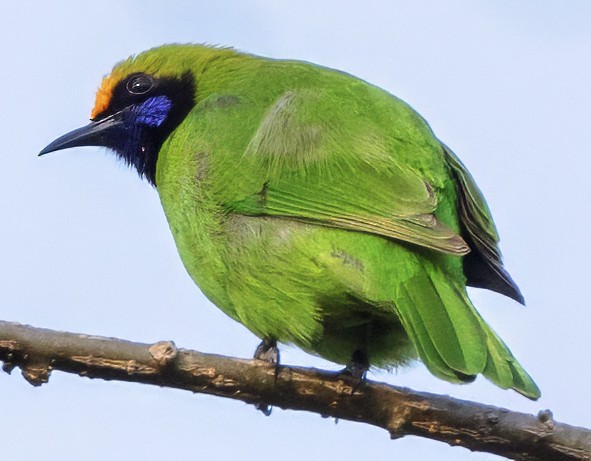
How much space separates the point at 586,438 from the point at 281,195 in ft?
5.83

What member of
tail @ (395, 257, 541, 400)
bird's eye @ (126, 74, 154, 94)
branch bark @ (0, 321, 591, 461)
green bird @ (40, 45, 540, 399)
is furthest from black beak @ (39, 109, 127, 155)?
branch bark @ (0, 321, 591, 461)

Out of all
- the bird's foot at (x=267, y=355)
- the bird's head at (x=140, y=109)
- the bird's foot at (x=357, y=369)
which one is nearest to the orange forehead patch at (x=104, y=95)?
the bird's head at (x=140, y=109)

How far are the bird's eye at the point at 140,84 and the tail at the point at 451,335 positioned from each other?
2277 mm

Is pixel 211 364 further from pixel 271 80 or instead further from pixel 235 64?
pixel 235 64

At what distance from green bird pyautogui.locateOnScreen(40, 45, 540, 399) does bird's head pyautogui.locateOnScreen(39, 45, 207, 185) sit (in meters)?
0.20

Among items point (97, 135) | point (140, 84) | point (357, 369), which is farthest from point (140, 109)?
point (357, 369)


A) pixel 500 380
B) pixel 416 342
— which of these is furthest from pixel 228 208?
pixel 500 380

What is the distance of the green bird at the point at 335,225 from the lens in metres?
4.38

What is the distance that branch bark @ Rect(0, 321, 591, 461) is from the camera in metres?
3.50

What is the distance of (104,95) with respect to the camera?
6.15 m

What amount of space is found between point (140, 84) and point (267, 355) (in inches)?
88.7

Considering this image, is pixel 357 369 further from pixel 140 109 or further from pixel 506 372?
pixel 140 109

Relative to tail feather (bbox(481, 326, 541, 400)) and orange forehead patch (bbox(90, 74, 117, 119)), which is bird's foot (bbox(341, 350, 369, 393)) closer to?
tail feather (bbox(481, 326, 541, 400))

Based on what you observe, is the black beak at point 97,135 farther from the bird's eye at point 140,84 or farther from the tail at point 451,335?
the tail at point 451,335
